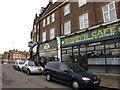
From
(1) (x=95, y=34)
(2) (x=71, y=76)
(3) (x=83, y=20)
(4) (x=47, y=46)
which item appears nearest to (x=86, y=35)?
(1) (x=95, y=34)

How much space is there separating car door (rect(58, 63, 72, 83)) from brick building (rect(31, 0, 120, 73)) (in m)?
5.13

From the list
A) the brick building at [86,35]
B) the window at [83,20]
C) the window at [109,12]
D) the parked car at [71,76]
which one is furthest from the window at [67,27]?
the parked car at [71,76]

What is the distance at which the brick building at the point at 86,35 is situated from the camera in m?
10.9

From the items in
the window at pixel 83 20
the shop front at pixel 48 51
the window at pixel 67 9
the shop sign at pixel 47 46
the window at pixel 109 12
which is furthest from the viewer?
the shop sign at pixel 47 46

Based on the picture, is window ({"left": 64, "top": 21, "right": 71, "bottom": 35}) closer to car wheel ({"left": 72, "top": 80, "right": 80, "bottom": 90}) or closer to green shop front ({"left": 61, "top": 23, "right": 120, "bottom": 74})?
green shop front ({"left": 61, "top": 23, "right": 120, "bottom": 74})

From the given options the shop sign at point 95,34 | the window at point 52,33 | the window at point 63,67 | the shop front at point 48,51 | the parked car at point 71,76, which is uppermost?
the window at point 52,33

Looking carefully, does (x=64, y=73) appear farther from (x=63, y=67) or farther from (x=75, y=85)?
(x=75, y=85)

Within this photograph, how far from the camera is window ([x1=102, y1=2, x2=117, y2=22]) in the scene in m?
11.2

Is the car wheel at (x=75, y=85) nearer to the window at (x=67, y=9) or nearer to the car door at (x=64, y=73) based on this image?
the car door at (x=64, y=73)

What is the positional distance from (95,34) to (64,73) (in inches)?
250

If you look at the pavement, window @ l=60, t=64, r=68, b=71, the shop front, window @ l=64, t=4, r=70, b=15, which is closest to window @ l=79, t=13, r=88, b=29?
window @ l=64, t=4, r=70, b=15

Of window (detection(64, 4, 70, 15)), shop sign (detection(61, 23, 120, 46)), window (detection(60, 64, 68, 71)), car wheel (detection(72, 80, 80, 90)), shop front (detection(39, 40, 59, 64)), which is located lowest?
car wheel (detection(72, 80, 80, 90))

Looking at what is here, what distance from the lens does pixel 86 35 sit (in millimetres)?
13016

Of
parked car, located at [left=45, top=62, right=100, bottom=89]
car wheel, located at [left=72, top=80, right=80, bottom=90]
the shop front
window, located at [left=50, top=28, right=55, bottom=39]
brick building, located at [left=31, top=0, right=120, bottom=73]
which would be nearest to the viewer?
parked car, located at [left=45, top=62, right=100, bottom=89]
